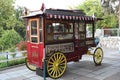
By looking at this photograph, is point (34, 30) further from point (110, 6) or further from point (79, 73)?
point (110, 6)

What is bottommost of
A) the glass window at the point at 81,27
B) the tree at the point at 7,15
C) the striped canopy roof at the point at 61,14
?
the glass window at the point at 81,27

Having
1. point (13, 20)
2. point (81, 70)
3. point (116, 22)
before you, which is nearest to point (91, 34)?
point (81, 70)

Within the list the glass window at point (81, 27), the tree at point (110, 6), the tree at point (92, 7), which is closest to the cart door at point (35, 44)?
the glass window at point (81, 27)

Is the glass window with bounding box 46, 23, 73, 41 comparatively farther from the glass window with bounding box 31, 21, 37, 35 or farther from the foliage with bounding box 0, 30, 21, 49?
the foliage with bounding box 0, 30, 21, 49

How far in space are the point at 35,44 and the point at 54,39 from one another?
604 mm

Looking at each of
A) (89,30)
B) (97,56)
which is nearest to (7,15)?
(89,30)

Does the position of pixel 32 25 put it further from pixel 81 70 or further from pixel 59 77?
pixel 81 70

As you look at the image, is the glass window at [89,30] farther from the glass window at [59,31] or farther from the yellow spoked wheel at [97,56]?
the glass window at [59,31]

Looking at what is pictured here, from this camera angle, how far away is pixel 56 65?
503 centimetres

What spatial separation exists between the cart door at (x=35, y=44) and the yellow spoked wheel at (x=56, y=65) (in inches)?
13.1

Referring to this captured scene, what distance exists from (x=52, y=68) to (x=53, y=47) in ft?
2.07

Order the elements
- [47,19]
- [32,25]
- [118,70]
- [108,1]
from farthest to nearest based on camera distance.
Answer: [108,1], [118,70], [32,25], [47,19]

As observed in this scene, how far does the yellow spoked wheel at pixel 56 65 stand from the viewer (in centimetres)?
488

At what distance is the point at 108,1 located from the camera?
15180 millimetres
